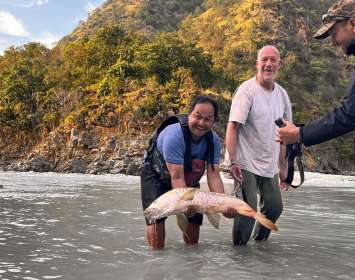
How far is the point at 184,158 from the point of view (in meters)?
4.43

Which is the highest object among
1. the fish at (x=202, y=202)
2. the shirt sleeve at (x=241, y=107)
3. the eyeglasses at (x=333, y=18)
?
the eyeglasses at (x=333, y=18)

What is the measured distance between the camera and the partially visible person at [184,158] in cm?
429

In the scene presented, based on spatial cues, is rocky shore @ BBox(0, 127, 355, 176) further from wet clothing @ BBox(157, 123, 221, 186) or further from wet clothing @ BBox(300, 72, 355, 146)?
wet clothing @ BBox(300, 72, 355, 146)

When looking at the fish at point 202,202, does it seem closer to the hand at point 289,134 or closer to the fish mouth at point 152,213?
the fish mouth at point 152,213

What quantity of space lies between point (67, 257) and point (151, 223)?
86 cm

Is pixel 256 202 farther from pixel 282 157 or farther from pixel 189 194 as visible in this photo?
pixel 189 194

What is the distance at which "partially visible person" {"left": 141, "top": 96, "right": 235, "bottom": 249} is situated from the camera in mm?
4285

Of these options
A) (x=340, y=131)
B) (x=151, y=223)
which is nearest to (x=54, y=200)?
(x=151, y=223)

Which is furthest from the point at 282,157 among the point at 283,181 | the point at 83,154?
the point at 83,154

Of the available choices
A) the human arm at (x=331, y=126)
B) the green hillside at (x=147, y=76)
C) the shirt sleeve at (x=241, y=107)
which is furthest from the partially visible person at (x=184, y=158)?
the green hillside at (x=147, y=76)

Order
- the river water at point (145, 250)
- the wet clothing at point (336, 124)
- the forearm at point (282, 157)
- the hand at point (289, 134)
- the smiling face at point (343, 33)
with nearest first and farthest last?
the wet clothing at point (336, 124), the smiling face at point (343, 33), the hand at point (289, 134), the river water at point (145, 250), the forearm at point (282, 157)

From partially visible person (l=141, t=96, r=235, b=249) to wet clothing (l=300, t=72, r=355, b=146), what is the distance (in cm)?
135

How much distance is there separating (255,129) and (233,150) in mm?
350

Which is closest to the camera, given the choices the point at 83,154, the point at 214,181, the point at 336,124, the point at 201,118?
the point at 336,124
